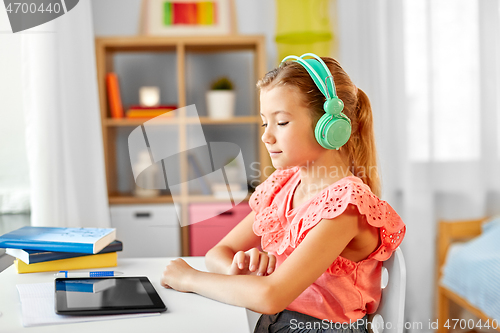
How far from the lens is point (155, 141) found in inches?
96.1

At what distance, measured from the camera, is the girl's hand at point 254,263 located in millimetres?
865

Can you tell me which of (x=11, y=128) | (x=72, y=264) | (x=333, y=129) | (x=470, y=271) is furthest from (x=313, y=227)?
(x=470, y=271)

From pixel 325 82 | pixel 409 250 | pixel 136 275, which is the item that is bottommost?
pixel 409 250

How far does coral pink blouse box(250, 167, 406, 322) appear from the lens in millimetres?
859

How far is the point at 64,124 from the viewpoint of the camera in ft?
5.75

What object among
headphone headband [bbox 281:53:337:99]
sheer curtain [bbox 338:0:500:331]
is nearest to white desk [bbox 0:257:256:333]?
headphone headband [bbox 281:53:337:99]

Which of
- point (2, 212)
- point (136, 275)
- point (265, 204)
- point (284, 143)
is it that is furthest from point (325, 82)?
point (2, 212)

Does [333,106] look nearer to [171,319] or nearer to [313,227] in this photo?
[313,227]

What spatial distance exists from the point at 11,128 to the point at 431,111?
1.89m

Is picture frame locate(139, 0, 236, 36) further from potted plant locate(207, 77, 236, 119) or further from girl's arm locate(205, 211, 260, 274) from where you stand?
girl's arm locate(205, 211, 260, 274)

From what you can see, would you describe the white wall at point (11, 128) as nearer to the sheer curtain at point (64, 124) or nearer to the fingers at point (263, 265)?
the sheer curtain at point (64, 124)

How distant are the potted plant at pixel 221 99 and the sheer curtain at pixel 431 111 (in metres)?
0.76

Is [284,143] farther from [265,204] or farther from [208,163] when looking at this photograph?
[208,163]

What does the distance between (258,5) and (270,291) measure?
2139mm
